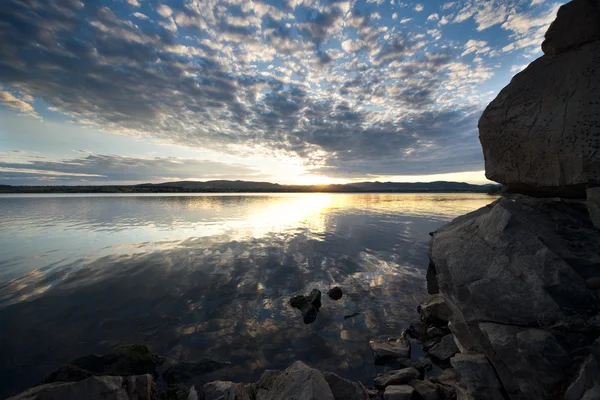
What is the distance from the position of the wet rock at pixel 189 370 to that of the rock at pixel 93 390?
1764mm

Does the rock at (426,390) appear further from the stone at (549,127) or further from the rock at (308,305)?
the stone at (549,127)

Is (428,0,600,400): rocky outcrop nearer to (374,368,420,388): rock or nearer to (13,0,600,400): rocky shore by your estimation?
(13,0,600,400): rocky shore

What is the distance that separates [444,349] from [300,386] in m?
7.04

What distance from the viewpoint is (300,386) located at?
6.45 meters

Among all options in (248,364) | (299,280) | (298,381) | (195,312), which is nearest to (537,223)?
(298,381)

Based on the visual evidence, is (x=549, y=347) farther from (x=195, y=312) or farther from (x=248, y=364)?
(x=195, y=312)

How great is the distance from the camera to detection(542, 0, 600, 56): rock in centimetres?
779

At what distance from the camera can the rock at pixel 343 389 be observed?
7.17m

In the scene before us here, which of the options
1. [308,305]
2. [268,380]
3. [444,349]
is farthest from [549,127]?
[308,305]

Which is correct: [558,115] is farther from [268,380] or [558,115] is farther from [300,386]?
[268,380]

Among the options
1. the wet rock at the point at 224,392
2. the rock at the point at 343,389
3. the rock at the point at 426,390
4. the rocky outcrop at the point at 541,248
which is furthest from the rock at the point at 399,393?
the wet rock at the point at 224,392

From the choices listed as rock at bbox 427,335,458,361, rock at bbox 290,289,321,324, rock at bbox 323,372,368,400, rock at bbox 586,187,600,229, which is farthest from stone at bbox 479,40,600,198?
rock at bbox 290,289,321,324

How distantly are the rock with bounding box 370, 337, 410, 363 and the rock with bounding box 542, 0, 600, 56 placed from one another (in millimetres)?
12086

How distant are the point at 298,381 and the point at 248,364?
3.89m
